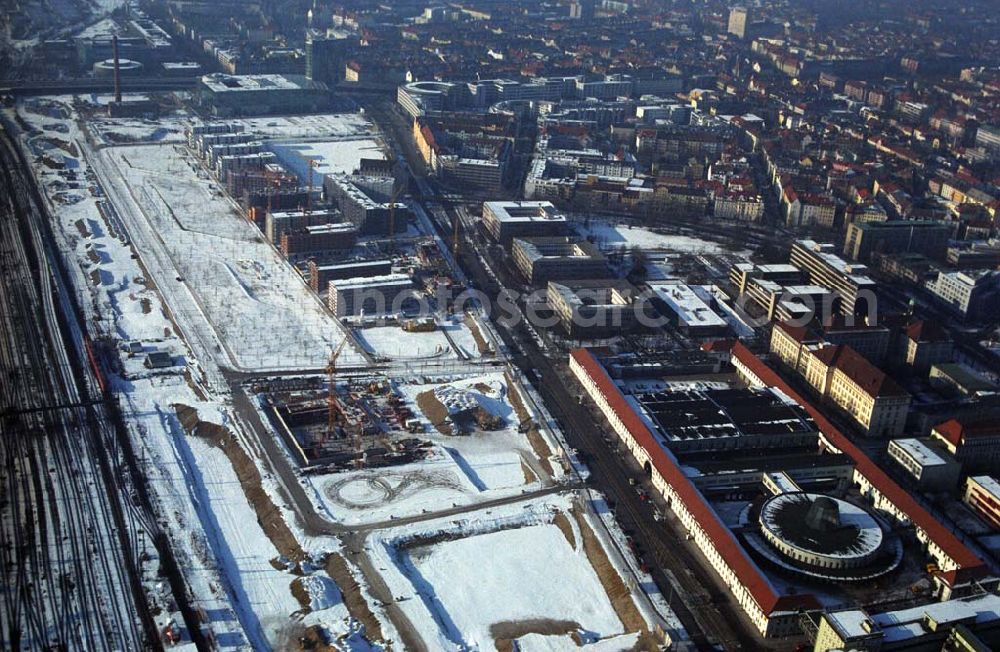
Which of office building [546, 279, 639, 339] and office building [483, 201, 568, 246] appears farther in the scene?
office building [483, 201, 568, 246]

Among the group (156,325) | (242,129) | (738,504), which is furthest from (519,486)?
(242,129)

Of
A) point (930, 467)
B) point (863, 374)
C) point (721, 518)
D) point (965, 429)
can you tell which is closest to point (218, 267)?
point (721, 518)

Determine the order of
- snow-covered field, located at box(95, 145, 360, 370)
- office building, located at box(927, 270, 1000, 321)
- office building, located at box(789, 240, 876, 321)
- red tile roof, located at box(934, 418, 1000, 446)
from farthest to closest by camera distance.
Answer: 1. office building, located at box(927, 270, 1000, 321)
2. office building, located at box(789, 240, 876, 321)
3. snow-covered field, located at box(95, 145, 360, 370)
4. red tile roof, located at box(934, 418, 1000, 446)

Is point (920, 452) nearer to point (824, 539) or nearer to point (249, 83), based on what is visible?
point (824, 539)

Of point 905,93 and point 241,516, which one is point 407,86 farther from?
point 241,516

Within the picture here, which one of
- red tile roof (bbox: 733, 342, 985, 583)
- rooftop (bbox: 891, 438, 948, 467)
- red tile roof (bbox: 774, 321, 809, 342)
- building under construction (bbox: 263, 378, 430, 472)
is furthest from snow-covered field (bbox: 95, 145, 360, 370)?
rooftop (bbox: 891, 438, 948, 467)

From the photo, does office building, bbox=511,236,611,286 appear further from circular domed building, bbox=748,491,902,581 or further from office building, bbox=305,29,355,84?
office building, bbox=305,29,355,84

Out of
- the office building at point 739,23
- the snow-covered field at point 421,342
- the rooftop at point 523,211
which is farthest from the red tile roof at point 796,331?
the office building at point 739,23
